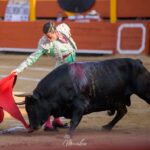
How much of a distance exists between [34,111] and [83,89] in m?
0.55

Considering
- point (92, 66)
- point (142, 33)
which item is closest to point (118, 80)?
point (92, 66)

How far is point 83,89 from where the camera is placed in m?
6.01

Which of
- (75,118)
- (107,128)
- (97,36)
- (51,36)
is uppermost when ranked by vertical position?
(51,36)

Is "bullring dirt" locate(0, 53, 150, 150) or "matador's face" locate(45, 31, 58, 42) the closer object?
"bullring dirt" locate(0, 53, 150, 150)

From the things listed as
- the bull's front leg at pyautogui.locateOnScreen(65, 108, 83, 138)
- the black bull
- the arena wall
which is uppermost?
the black bull

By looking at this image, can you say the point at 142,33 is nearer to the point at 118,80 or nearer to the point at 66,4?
the point at 66,4

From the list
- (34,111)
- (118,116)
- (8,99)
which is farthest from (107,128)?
(8,99)

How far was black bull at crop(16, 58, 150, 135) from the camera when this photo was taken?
235 inches

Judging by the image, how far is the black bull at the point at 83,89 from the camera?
19.6 ft

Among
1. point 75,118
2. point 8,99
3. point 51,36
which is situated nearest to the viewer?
point 75,118

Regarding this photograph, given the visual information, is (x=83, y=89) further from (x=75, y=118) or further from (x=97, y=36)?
(x=97, y=36)

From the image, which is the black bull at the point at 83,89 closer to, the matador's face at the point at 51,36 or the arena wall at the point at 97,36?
the matador's face at the point at 51,36

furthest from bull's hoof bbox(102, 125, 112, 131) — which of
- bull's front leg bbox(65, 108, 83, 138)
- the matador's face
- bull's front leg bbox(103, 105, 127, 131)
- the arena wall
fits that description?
the arena wall

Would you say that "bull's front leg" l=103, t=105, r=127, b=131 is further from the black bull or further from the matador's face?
the matador's face
